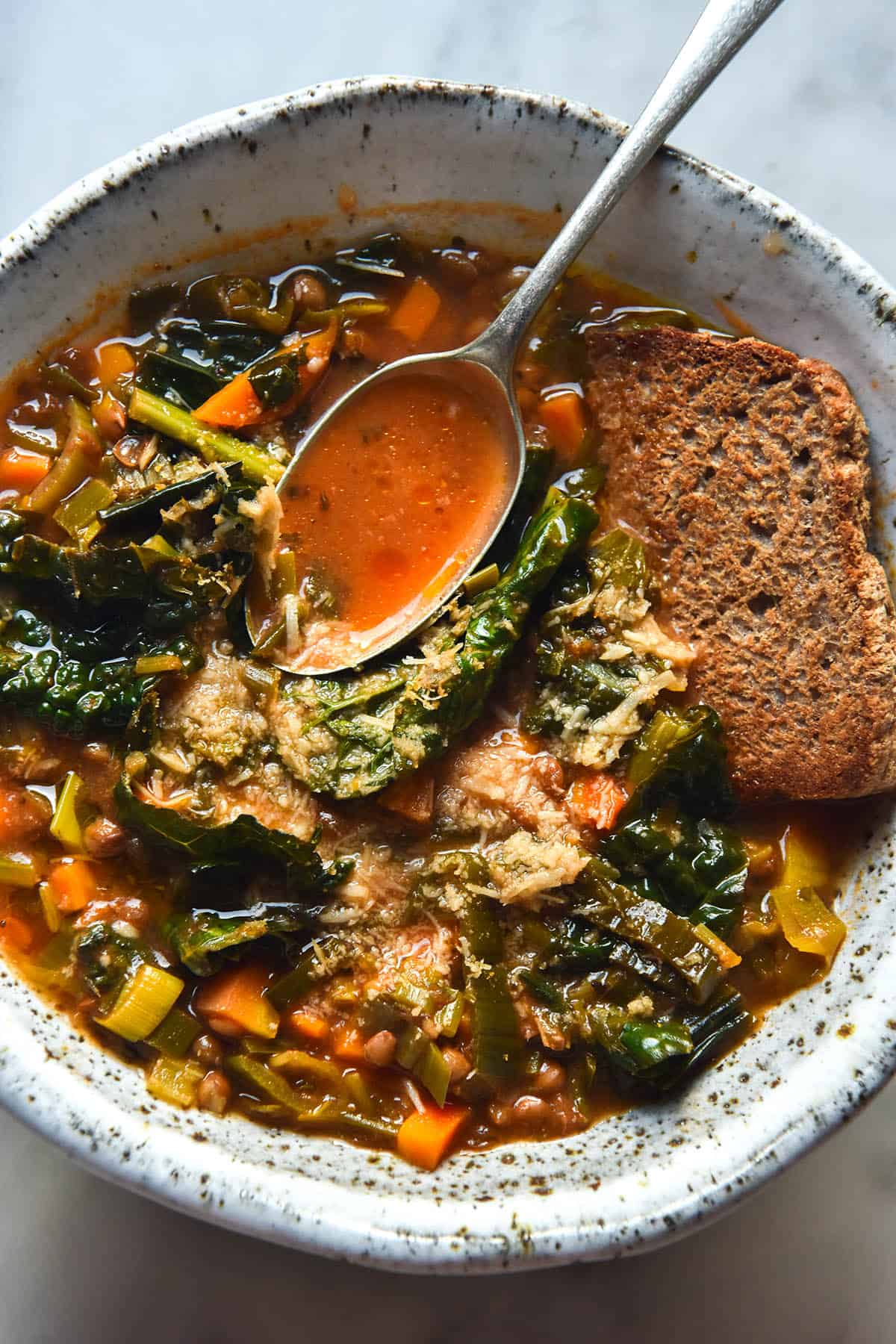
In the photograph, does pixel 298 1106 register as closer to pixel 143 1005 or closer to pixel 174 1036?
pixel 174 1036

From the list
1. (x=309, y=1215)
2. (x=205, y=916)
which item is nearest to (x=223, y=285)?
(x=205, y=916)

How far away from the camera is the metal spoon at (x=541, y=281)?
333cm

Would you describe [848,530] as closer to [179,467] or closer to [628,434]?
[628,434]

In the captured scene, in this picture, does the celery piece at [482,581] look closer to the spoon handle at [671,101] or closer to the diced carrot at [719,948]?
the spoon handle at [671,101]

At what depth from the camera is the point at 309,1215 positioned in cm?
292

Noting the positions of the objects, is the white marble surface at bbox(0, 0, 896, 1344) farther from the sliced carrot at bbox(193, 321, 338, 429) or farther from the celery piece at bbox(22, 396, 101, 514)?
the sliced carrot at bbox(193, 321, 338, 429)

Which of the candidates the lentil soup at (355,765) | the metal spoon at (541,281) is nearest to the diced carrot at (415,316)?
the lentil soup at (355,765)

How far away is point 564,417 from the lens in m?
3.80

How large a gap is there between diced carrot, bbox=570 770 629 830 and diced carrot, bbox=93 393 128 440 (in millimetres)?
1958

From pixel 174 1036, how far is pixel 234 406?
206cm

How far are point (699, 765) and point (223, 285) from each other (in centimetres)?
230

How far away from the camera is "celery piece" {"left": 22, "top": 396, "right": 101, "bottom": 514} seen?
11.9ft

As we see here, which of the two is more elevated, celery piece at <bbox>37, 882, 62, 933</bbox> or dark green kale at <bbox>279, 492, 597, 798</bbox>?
dark green kale at <bbox>279, 492, 597, 798</bbox>

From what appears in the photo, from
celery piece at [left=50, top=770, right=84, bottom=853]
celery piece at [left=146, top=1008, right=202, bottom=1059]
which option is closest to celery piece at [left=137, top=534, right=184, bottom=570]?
celery piece at [left=50, top=770, right=84, bottom=853]
